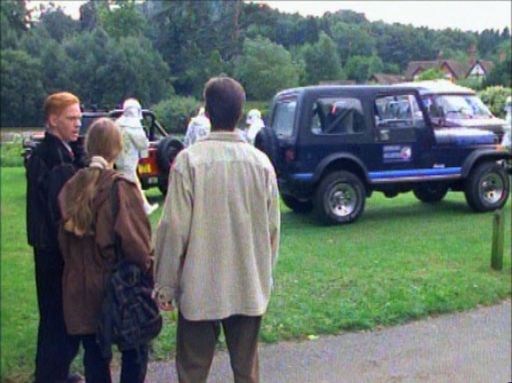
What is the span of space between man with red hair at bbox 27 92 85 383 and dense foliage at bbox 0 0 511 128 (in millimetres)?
908

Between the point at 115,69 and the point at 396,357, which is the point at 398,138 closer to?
the point at 115,69

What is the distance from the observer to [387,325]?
20.4 ft

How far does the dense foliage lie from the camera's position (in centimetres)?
615

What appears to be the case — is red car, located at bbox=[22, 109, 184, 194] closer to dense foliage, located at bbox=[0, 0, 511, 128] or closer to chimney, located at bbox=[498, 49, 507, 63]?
dense foliage, located at bbox=[0, 0, 511, 128]

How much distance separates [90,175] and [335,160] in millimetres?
7843

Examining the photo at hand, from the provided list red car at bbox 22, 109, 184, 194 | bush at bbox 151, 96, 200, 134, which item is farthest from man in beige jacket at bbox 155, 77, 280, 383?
red car at bbox 22, 109, 184, 194

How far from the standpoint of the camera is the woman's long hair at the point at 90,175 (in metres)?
3.73

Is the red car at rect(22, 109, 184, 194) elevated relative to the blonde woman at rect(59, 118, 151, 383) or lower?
lower

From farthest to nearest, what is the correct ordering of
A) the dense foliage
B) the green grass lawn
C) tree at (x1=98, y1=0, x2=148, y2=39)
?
tree at (x1=98, y1=0, x2=148, y2=39) < the dense foliage < the green grass lawn

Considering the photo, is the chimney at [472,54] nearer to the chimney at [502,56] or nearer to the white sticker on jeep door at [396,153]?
the chimney at [502,56]

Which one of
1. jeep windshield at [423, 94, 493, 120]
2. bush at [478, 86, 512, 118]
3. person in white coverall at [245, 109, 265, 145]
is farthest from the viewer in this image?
bush at [478, 86, 512, 118]

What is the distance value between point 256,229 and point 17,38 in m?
2.48

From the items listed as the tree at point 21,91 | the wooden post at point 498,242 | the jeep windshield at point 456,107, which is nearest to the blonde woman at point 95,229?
the tree at point 21,91

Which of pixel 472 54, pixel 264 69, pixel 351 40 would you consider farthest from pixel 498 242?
pixel 472 54
